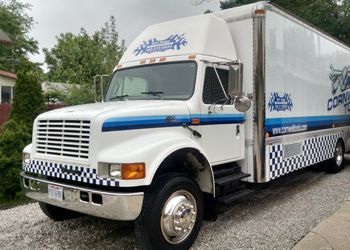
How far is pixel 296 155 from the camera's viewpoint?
6.71 meters

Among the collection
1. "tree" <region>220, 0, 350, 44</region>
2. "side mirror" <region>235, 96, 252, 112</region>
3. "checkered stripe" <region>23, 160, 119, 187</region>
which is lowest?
"checkered stripe" <region>23, 160, 119, 187</region>

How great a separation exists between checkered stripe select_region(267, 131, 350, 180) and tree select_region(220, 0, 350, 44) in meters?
10.6

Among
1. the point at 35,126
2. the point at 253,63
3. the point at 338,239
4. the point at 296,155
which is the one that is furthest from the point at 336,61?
the point at 35,126

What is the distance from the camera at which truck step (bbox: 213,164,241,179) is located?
17.1ft

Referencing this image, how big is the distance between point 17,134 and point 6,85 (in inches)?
601

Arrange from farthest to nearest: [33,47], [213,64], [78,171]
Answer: [33,47]
[213,64]
[78,171]

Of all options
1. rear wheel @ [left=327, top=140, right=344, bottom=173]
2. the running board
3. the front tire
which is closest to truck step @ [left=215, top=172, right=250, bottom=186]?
the running board

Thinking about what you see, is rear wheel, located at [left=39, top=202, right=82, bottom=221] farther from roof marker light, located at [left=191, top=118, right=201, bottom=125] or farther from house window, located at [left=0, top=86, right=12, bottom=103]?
house window, located at [left=0, top=86, right=12, bottom=103]

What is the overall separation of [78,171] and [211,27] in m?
2.82

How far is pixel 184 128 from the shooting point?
4.70 m

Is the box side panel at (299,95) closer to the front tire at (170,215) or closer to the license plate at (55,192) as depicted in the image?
the front tire at (170,215)

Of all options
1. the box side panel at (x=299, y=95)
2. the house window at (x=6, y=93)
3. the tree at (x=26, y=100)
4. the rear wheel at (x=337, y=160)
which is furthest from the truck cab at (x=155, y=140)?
the house window at (x=6, y=93)

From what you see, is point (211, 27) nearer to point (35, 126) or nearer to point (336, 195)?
point (35, 126)

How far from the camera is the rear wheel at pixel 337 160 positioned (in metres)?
8.94
